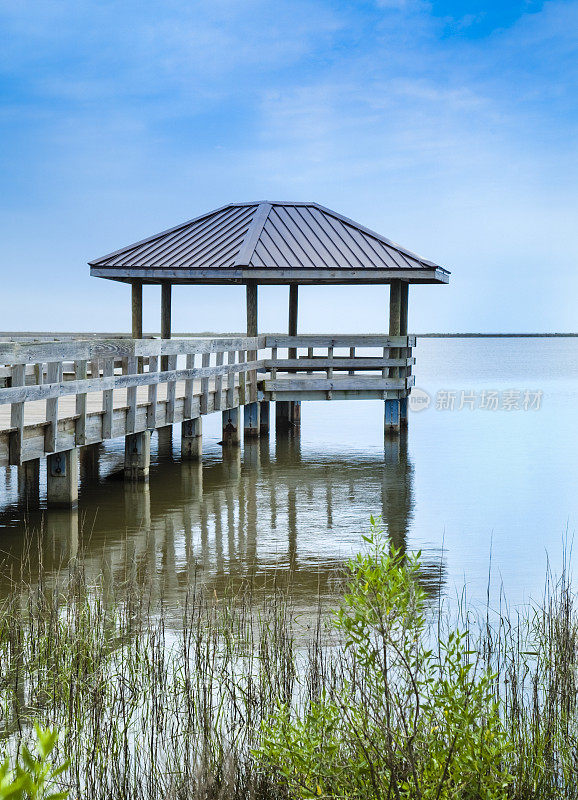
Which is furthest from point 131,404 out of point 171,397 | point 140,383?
point 171,397

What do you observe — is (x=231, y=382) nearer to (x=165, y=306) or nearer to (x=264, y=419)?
(x=264, y=419)

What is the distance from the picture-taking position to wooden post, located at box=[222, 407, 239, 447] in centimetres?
1633

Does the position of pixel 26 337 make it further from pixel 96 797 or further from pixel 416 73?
pixel 416 73

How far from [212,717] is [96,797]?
70cm

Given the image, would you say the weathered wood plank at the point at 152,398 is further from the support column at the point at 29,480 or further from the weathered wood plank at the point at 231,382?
the weathered wood plank at the point at 231,382

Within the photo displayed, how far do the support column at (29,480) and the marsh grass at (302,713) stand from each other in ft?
18.0

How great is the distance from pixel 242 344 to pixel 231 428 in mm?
2125

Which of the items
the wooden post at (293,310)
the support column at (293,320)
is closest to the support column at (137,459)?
the support column at (293,320)

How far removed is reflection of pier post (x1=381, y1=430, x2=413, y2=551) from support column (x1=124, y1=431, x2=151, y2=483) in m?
3.04

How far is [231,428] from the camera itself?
54.2ft

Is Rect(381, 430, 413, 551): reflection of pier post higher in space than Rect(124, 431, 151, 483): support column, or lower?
lower

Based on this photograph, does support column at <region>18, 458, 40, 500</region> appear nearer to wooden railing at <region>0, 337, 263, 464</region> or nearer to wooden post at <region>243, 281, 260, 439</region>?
wooden railing at <region>0, 337, 263, 464</region>

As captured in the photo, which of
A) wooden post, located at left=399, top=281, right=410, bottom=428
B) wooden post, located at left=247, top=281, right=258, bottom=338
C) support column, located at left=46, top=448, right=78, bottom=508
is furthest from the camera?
wooden post, located at left=399, top=281, right=410, bottom=428

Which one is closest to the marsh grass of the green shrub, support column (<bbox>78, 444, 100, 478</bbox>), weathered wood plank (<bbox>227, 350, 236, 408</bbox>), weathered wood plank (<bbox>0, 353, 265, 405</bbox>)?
the green shrub
